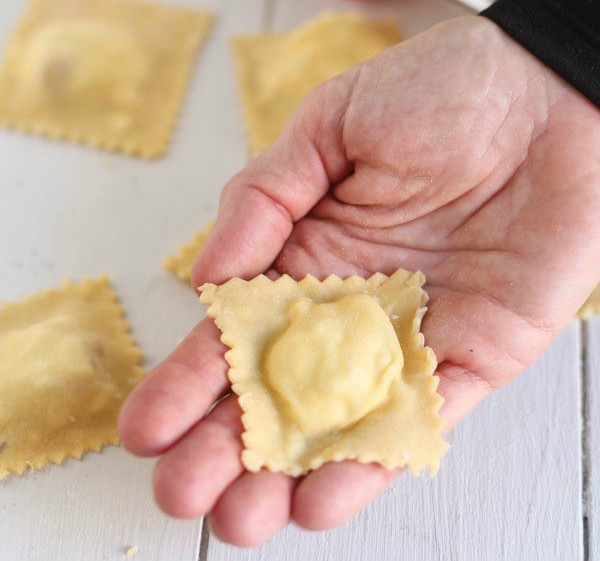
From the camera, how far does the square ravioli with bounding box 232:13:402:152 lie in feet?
7.26

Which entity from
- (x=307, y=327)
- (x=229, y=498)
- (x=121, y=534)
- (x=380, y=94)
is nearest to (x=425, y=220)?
(x=380, y=94)

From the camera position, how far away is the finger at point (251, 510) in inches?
46.5

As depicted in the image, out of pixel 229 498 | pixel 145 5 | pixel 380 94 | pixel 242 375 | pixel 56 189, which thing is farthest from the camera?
pixel 145 5

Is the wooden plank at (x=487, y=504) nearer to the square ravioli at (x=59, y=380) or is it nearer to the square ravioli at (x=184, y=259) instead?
the square ravioli at (x=59, y=380)

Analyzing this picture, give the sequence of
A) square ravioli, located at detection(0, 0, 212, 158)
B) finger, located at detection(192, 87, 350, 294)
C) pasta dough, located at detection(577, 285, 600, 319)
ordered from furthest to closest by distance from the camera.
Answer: square ravioli, located at detection(0, 0, 212, 158) → pasta dough, located at detection(577, 285, 600, 319) → finger, located at detection(192, 87, 350, 294)

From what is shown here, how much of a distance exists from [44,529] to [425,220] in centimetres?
98

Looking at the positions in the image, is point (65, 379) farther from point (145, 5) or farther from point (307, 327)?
point (145, 5)

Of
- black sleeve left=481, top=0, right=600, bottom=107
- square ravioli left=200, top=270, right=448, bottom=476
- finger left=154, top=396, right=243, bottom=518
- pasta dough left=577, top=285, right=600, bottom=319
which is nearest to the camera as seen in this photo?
finger left=154, top=396, right=243, bottom=518

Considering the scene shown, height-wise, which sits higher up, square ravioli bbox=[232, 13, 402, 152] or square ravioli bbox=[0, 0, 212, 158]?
square ravioli bbox=[232, 13, 402, 152]

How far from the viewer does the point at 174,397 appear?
1.25m

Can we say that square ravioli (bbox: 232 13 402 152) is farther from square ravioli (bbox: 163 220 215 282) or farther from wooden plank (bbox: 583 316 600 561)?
wooden plank (bbox: 583 316 600 561)

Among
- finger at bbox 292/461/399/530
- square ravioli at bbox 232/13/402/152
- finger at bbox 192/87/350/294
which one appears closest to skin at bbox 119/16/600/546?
finger at bbox 192/87/350/294

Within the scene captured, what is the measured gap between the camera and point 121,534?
1.46m

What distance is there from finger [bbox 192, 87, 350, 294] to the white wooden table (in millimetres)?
363
